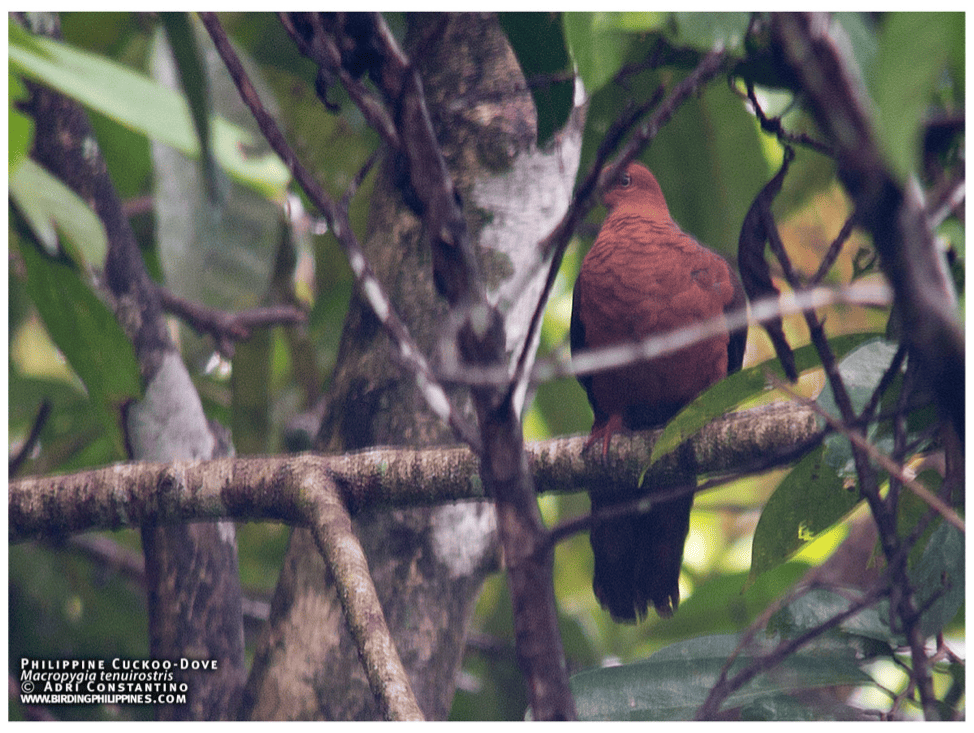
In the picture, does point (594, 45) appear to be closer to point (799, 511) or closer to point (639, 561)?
point (799, 511)

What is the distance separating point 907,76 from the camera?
62 cm

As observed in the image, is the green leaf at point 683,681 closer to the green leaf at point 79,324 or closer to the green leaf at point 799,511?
the green leaf at point 799,511

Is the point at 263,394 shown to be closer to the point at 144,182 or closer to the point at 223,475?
the point at 223,475

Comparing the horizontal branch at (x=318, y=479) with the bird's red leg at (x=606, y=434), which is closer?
the horizontal branch at (x=318, y=479)

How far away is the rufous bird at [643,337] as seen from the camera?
4.99 feet

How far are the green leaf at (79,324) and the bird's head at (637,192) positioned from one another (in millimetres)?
989

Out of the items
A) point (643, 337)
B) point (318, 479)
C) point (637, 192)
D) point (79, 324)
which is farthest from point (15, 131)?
point (637, 192)

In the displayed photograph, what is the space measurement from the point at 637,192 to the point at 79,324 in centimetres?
109

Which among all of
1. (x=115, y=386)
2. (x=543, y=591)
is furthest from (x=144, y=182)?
(x=543, y=591)

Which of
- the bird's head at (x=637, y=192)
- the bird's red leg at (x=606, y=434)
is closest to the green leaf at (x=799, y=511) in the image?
the bird's red leg at (x=606, y=434)

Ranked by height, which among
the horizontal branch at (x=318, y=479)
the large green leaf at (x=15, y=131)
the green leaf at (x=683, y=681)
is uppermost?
the large green leaf at (x=15, y=131)

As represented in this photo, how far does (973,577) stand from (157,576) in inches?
54.2

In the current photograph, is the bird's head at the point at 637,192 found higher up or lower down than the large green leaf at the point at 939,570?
higher up
